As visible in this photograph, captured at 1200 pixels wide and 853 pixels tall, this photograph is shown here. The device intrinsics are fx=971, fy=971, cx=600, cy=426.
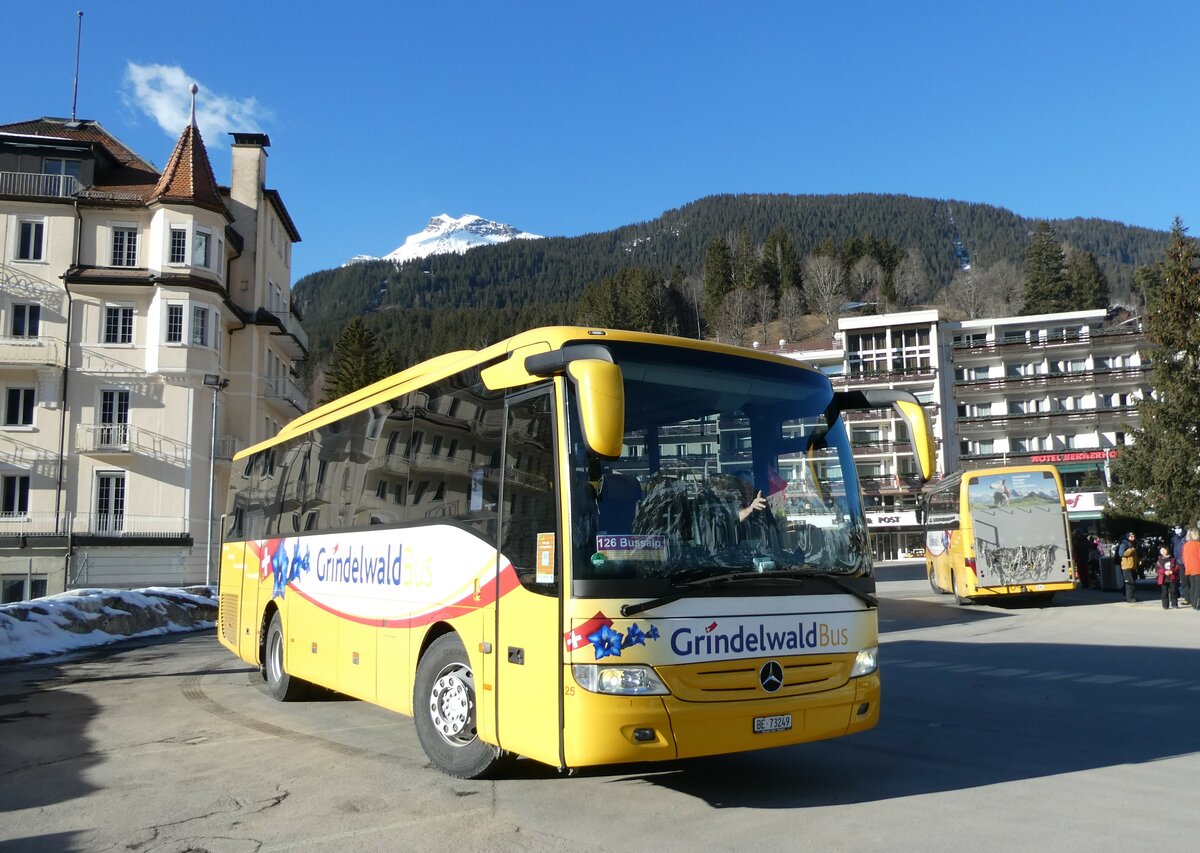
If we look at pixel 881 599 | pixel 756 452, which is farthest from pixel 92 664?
pixel 881 599

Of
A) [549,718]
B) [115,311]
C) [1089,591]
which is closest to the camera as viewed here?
[549,718]

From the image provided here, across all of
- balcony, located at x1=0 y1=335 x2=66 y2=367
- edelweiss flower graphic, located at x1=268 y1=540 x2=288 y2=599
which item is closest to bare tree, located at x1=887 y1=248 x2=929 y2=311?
balcony, located at x1=0 y1=335 x2=66 y2=367

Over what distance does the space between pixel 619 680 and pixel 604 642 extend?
242 millimetres

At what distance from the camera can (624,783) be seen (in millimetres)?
7000

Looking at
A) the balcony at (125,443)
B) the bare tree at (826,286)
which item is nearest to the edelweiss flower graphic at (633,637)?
the balcony at (125,443)

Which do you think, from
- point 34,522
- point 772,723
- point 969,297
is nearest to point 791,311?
point 969,297

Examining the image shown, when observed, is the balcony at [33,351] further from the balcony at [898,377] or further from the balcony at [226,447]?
the balcony at [898,377]

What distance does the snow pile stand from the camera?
17766 millimetres

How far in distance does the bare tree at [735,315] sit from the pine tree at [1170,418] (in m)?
90.1

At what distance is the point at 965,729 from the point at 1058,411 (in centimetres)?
7685

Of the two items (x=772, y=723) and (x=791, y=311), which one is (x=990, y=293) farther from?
(x=772, y=723)

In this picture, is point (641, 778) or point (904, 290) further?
point (904, 290)

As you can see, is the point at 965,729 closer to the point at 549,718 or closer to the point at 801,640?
the point at 801,640

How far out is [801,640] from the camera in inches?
254
